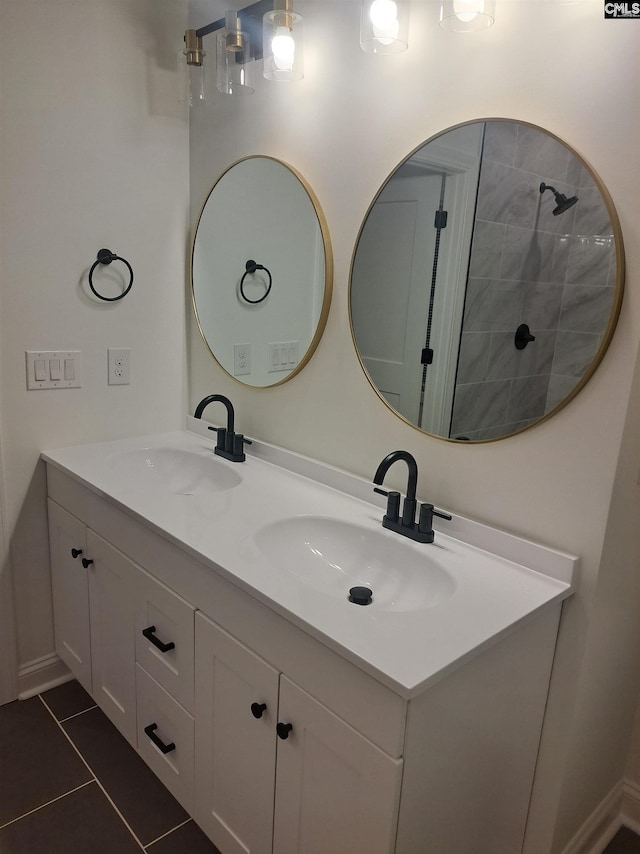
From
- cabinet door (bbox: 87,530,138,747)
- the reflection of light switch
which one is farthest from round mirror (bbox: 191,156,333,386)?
cabinet door (bbox: 87,530,138,747)

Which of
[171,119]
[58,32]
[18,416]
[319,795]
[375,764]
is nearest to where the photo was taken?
[375,764]

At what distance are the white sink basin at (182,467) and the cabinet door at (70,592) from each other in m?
0.25

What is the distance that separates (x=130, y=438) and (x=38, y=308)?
1.80 ft

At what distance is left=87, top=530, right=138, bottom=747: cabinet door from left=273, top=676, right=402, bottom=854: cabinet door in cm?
64

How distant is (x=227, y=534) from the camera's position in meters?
1.40

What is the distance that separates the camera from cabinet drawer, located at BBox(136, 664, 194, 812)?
1474 millimetres

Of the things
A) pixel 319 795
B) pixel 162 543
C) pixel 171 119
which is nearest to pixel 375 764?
pixel 319 795

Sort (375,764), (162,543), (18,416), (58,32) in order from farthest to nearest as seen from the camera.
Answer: (18,416) → (58,32) → (162,543) → (375,764)

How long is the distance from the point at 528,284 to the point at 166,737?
1431 millimetres

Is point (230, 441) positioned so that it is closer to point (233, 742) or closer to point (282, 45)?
point (233, 742)

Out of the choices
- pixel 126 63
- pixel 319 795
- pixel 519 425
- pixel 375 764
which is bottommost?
pixel 319 795

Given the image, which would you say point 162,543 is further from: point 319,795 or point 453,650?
point 453,650

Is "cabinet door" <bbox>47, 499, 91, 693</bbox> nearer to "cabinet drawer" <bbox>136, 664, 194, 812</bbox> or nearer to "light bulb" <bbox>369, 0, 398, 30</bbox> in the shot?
"cabinet drawer" <bbox>136, 664, 194, 812</bbox>

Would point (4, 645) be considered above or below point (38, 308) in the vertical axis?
below
